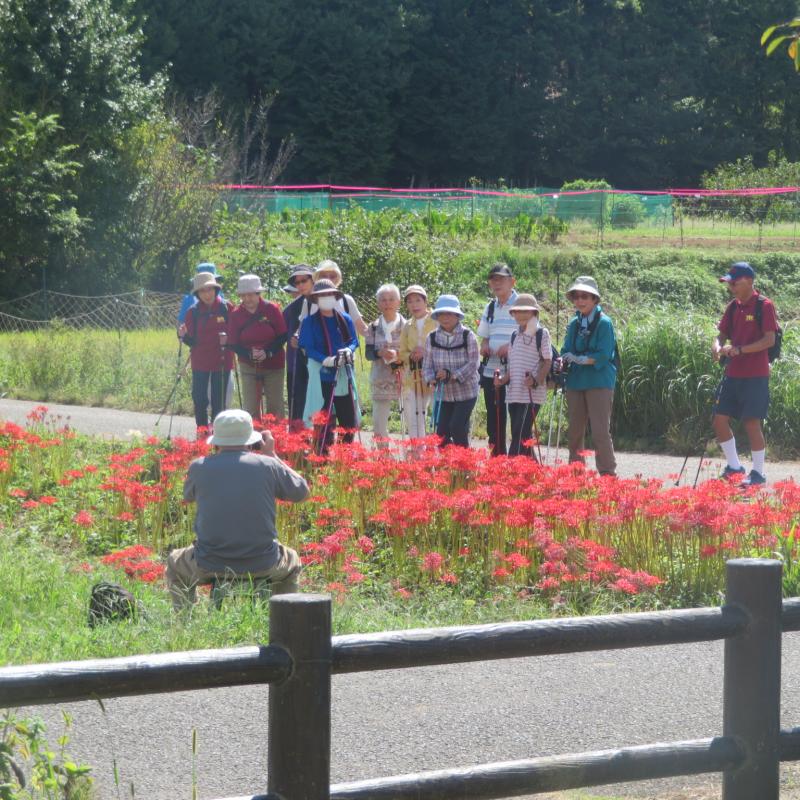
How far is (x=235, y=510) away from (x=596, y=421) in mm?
4720

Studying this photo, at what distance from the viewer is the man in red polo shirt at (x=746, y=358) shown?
34.2 feet

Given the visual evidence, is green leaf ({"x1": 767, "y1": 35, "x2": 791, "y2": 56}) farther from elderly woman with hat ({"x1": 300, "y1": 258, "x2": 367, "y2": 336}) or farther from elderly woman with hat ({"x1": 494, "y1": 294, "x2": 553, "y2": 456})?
elderly woman with hat ({"x1": 300, "y1": 258, "x2": 367, "y2": 336})

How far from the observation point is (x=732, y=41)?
6359 centimetres

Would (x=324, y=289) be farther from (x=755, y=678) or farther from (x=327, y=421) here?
(x=755, y=678)

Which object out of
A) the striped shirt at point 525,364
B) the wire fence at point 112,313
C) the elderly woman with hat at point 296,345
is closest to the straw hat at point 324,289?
the elderly woman with hat at point 296,345

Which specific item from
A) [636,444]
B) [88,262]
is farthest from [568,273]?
[636,444]

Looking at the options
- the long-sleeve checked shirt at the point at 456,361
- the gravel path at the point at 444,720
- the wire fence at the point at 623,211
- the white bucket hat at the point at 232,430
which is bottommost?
the gravel path at the point at 444,720

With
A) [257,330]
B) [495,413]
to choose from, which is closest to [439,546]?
[495,413]

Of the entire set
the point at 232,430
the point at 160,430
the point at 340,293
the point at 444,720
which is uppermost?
the point at 340,293

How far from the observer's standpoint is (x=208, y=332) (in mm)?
12078

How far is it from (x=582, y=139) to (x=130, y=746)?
59570 mm

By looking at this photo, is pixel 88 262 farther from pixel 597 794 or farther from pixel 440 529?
pixel 597 794

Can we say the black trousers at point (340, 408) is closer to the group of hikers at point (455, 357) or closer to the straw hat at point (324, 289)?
the group of hikers at point (455, 357)

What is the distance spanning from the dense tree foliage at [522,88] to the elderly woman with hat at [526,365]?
48.4 meters
